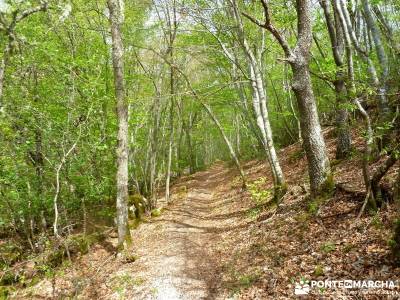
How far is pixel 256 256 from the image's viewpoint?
7.81m

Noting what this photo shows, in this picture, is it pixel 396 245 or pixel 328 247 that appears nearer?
pixel 396 245

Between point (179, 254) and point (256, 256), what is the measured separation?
267 centimetres

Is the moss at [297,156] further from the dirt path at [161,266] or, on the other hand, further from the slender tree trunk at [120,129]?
the slender tree trunk at [120,129]

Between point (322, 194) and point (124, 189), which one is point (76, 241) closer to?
point (124, 189)

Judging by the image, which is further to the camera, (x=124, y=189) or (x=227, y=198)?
(x=227, y=198)

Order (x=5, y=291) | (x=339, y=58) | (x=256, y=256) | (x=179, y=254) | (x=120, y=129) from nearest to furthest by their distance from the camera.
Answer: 1. (x=256, y=256)
2. (x=5, y=291)
3. (x=179, y=254)
4. (x=339, y=58)
5. (x=120, y=129)

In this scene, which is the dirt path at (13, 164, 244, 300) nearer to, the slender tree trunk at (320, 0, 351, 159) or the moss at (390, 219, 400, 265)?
the moss at (390, 219, 400, 265)

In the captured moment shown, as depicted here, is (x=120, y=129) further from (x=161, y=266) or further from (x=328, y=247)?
(x=328, y=247)

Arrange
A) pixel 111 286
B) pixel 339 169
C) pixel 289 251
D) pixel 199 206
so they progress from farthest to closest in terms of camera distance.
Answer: pixel 199 206
pixel 339 169
pixel 111 286
pixel 289 251

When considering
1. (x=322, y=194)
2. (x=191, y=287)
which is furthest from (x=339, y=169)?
(x=191, y=287)

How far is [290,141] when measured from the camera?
26312 mm

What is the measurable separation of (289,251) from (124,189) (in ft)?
19.7

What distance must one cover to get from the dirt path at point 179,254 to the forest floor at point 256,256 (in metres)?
0.03

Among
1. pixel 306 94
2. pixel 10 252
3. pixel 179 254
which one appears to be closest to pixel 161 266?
pixel 179 254
